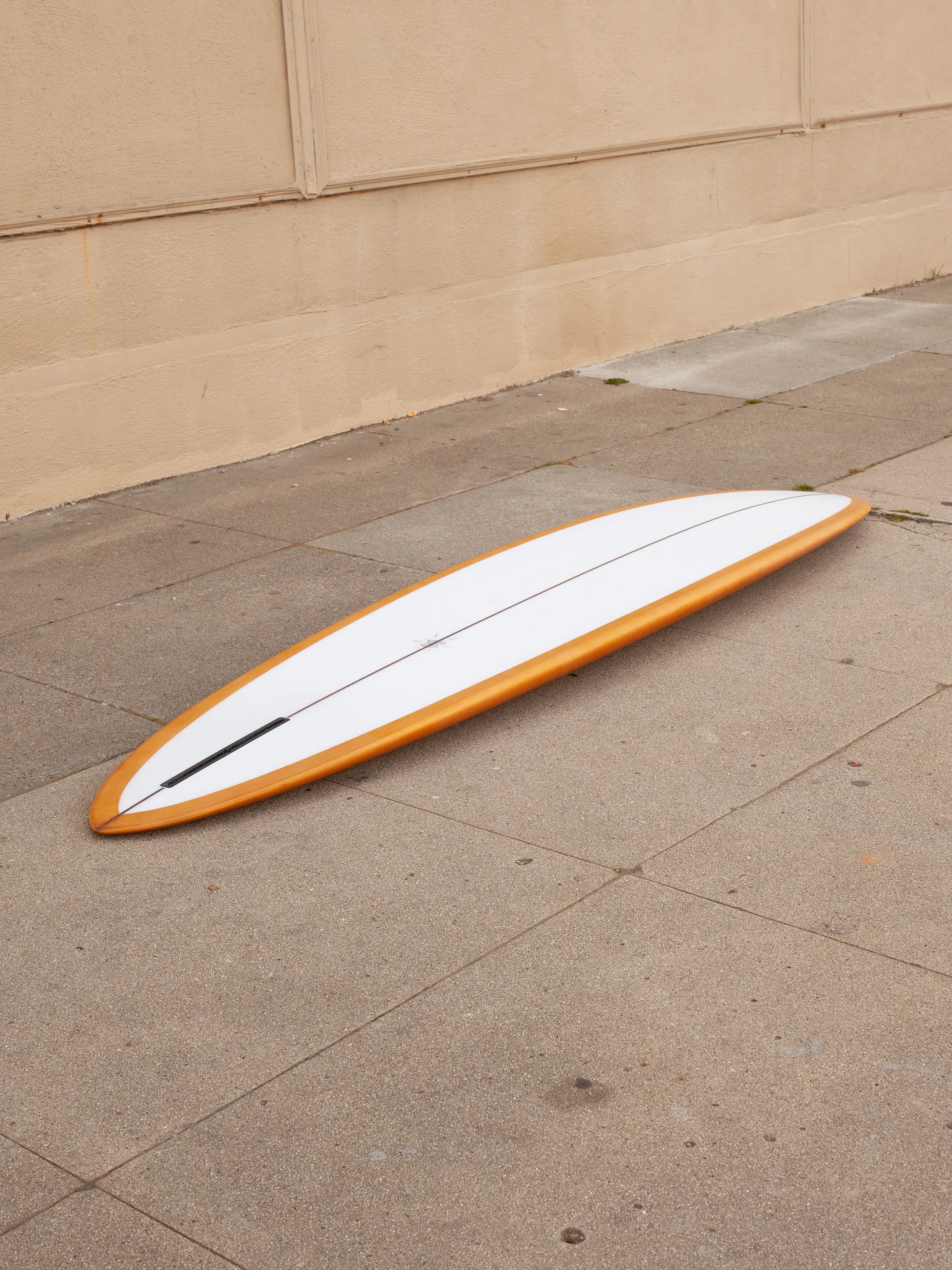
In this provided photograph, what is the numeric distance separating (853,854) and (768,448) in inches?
174

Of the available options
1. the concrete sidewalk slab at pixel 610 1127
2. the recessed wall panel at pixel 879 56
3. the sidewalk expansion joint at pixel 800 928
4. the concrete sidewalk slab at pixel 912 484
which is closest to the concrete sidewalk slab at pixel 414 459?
the concrete sidewalk slab at pixel 912 484

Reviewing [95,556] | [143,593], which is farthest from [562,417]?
[143,593]

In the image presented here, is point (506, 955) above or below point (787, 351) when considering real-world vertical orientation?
below

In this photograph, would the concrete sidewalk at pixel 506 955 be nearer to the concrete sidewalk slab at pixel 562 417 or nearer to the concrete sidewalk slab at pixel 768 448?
the concrete sidewalk slab at pixel 768 448

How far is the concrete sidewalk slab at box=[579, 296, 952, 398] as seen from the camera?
31.3 ft

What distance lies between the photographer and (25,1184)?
283 centimetres

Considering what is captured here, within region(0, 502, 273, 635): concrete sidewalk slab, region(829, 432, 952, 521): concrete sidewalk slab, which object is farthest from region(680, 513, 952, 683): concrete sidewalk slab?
region(0, 502, 273, 635): concrete sidewalk slab

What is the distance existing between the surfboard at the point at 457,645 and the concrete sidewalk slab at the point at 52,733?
0.67 feet

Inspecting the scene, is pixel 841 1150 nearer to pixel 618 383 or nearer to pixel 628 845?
pixel 628 845

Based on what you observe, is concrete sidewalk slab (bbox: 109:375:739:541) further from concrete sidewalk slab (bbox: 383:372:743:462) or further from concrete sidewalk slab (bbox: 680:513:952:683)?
concrete sidewalk slab (bbox: 680:513:952:683)

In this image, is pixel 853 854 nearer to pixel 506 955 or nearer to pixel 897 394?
pixel 506 955

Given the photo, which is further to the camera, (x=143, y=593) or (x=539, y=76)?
(x=539, y=76)

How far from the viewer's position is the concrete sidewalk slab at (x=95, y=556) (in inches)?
243

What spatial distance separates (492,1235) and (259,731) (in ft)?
7.27
